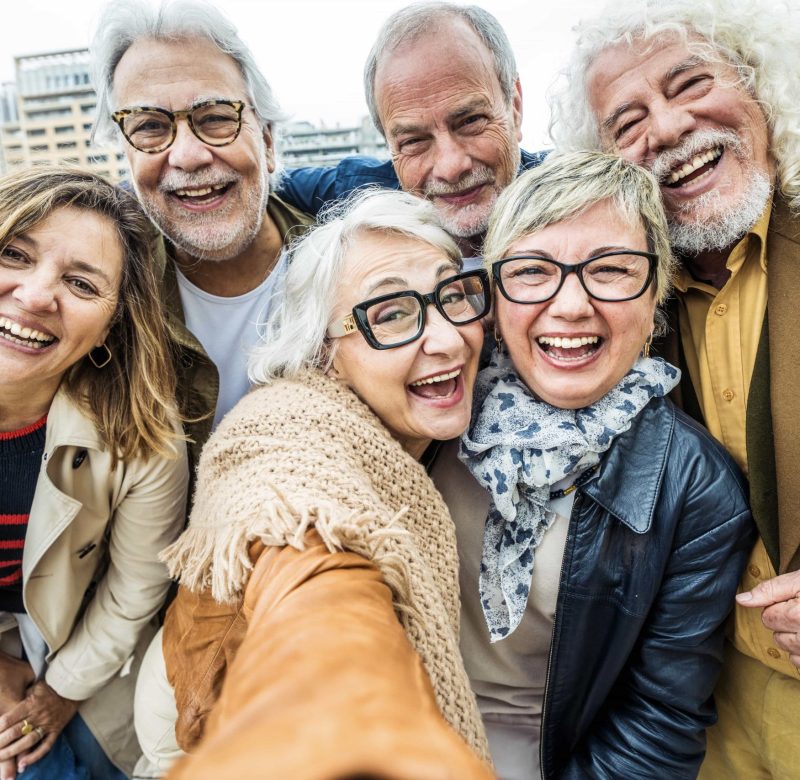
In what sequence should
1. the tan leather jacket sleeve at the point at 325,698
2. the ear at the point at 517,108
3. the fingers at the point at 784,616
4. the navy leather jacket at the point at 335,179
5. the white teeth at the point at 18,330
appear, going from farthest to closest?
1. the navy leather jacket at the point at 335,179
2. the ear at the point at 517,108
3. the white teeth at the point at 18,330
4. the fingers at the point at 784,616
5. the tan leather jacket sleeve at the point at 325,698

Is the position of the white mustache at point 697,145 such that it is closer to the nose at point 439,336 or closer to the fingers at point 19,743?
the nose at point 439,336

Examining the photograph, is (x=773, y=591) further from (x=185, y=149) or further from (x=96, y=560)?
(x=185, y=149)

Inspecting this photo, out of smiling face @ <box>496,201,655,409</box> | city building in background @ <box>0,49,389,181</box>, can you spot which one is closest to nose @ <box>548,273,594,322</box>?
smiling face @ <box>496,201,655,409</box>

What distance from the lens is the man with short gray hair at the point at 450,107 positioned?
88.8 inches

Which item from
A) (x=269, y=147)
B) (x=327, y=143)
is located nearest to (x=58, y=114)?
(x=327, y=143)

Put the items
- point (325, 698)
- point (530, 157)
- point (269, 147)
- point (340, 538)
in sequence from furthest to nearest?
point (530, 157) < point (269, 147) < point (340, 538) < point (325, 698)

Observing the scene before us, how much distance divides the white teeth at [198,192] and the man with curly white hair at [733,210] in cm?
155

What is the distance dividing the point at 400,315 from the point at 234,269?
48.0 inches

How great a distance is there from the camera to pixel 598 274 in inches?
59.1

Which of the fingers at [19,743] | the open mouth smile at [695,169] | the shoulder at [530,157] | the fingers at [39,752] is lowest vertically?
the fingers at [39,752]

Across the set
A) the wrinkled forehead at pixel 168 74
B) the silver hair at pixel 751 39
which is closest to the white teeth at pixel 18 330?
the wrinkled forehead at pixel 168 74

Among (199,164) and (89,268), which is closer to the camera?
(89,268)

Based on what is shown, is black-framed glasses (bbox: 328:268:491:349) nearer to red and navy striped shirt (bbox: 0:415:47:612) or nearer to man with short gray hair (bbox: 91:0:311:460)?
man with short gray hair (bbox: 91:0:311:460)

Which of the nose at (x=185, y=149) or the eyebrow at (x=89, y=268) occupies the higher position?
the nose at (x=185, y=149)
